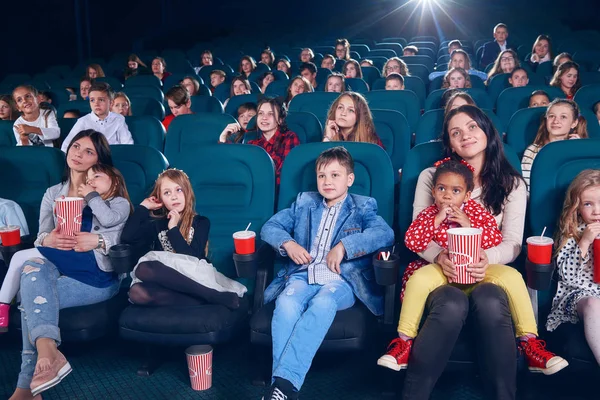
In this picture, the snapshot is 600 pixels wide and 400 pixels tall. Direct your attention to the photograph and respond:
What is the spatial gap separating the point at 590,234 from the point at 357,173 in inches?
27.4

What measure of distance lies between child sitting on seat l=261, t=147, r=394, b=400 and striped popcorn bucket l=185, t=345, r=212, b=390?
8.5 inches

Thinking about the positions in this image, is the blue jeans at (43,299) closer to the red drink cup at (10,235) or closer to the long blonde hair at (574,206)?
the red drink cup at (10,235)

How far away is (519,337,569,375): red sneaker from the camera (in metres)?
1.43

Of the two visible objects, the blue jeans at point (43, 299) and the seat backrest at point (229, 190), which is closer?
the blue jeans at point (43, 299)

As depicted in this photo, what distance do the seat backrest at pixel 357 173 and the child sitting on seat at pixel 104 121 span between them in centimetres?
118

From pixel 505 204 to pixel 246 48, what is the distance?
6346 mm

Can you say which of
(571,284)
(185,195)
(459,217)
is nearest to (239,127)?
(185,195)

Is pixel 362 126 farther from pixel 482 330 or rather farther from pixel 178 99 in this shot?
pixel 178 99

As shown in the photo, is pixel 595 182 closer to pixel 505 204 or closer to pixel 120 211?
pixel 505 204

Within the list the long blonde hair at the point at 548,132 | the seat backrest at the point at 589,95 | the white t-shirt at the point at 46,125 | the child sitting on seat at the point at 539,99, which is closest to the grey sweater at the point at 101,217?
the white t-shirt at the point at 46,125

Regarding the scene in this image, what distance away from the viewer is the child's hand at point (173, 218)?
1.88m

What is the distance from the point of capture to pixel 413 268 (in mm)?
1782

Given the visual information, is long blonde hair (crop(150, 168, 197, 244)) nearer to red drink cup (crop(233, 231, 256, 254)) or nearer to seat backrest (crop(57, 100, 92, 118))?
red drink cup (crop(233, 231, 256, 254))

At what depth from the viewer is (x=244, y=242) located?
1.66m
